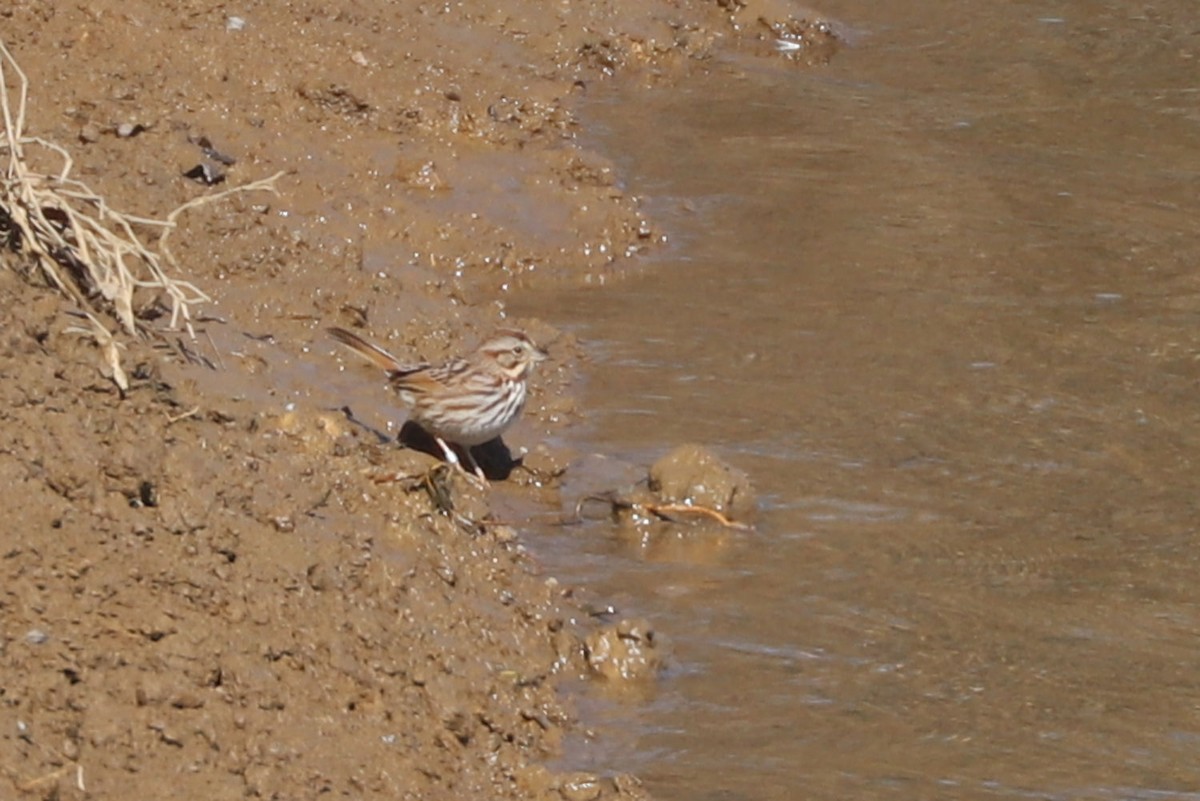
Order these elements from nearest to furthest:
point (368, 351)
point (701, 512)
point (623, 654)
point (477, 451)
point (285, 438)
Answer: point (623, 654) → point (285, 438) → point (701, 512) → point (368, 351) → point (477, 451)

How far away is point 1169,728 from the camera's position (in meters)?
6.55

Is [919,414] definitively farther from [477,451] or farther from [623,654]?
[623,654]

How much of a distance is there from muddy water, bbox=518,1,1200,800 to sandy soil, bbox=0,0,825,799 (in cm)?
44

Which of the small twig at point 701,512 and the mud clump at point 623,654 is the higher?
the mud clump at point 623,654

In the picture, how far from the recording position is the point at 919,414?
900 centimetres

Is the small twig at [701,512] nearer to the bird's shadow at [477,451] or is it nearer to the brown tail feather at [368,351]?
the bird's shadow at [477,451]

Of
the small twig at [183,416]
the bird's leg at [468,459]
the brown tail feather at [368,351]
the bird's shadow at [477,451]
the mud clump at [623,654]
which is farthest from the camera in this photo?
the bird's shadow at [477,451]

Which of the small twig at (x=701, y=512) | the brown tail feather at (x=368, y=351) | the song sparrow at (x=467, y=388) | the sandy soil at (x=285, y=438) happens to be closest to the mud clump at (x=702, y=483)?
the small twig at (x=701, y=512)

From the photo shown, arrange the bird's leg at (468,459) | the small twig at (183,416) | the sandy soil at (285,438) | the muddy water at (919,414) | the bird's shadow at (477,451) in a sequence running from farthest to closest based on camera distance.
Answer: the bird's shadow at (477,451) < the bird's leg at (468,459) < the muddy water at (919,414) < the small twig at (183,416) < the sandy soil at (285,438)

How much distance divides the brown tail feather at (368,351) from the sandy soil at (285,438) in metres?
0.16

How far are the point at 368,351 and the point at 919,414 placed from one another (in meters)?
2.47

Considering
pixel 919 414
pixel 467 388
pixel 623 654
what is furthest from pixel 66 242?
pixel 919 414

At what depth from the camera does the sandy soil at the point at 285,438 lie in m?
5.26

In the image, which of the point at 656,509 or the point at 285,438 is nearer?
the point at 285,438
